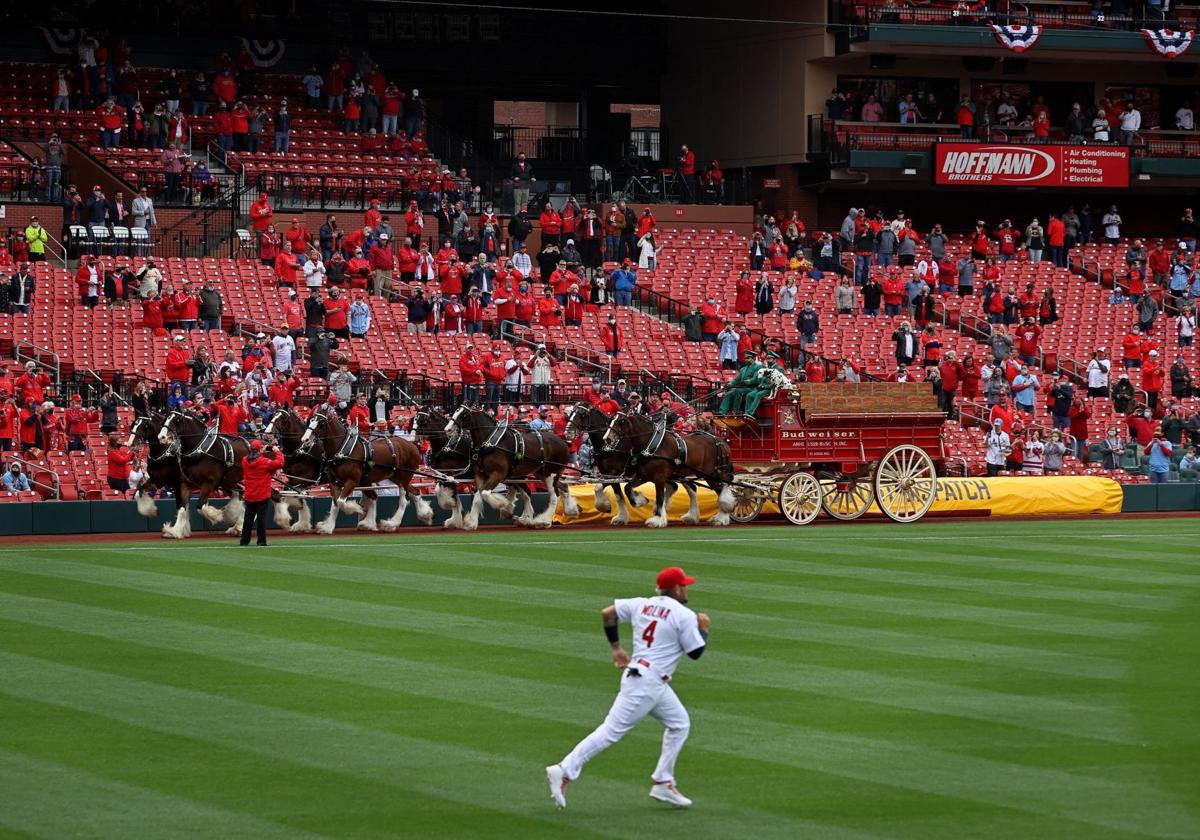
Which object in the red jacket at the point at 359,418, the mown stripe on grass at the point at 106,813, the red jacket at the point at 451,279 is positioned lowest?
the mown stripe on grass at the point at 106,813

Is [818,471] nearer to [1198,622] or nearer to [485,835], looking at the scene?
[1198,622]

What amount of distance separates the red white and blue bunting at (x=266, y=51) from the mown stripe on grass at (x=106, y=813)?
4151cm

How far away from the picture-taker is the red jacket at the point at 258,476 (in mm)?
27094

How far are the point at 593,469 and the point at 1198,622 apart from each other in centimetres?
1499

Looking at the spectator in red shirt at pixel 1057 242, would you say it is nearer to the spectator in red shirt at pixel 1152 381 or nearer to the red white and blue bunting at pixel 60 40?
the spectator in red shirt at pixel 1152 381

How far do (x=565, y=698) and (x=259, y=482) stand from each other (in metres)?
12.0

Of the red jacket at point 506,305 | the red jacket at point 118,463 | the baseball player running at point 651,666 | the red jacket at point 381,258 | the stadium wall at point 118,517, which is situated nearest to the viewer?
the baseball player running at point 651,666

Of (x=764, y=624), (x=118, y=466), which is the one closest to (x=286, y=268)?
(x=118, y=466)

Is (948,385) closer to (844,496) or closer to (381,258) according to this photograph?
(844,496)

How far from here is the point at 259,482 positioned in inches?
1071

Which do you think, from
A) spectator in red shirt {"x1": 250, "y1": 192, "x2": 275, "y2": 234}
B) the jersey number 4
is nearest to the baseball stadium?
the jersey number 4

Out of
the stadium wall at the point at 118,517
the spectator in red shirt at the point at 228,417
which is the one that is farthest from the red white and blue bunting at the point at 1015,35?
the spectator in red shirt at the point at 228,417

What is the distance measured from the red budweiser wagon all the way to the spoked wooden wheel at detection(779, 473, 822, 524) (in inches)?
0.7

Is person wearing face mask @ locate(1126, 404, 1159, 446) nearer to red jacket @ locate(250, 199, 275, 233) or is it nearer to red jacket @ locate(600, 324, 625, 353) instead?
red jacket @ locate(600, 324, 625, 353)
